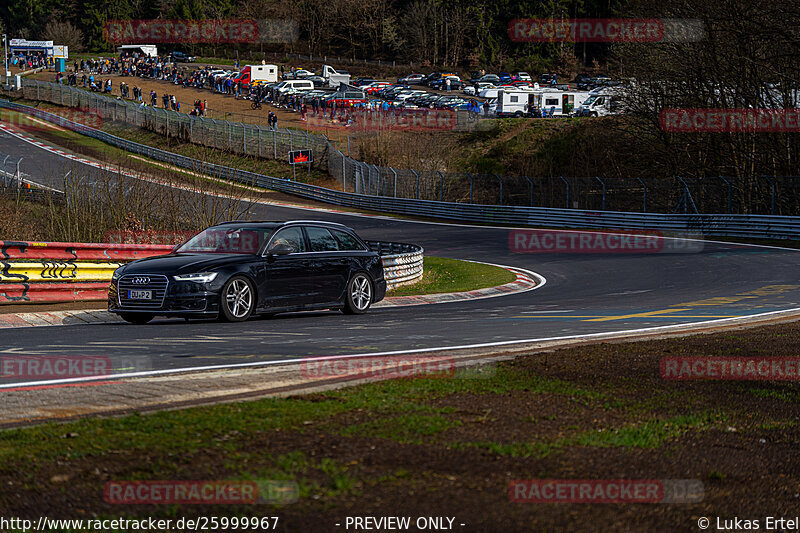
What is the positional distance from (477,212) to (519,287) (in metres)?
23.2

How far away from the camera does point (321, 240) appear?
15.0m

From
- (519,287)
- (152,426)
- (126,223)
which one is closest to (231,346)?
(152,426)

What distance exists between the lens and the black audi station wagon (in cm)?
1285

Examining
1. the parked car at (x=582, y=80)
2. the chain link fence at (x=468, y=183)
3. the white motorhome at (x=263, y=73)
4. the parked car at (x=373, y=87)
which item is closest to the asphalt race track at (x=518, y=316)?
the chain link fence at (x=468, y=183)

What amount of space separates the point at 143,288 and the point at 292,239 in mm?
2614

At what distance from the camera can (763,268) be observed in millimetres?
25781

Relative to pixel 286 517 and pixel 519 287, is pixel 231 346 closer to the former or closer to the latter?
pixel 286 517

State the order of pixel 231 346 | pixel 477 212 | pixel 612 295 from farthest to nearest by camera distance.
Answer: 1. pixel 477 212
2. pixel 612 295
3. pixel 231 346

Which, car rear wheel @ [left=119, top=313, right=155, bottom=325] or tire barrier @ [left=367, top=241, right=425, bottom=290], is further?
tire barrier @ [left=367, top=241, right=425, bottom=290]

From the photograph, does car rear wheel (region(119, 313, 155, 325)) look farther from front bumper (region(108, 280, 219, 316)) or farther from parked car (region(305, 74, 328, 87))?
parked car (region(305, 74, 328, 87))

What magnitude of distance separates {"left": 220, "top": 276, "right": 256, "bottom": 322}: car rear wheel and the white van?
2698 inches

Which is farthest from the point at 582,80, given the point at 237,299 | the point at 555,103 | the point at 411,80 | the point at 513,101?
the point at 237,299

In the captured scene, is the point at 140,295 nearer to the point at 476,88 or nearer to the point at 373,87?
the point at 373,87

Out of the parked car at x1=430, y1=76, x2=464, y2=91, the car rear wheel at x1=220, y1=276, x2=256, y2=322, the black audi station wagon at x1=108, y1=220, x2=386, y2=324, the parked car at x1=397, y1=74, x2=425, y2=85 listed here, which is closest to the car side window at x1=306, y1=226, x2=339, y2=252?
the black audi station wagon at x1=108, y1=220, x2=386, y2=324
